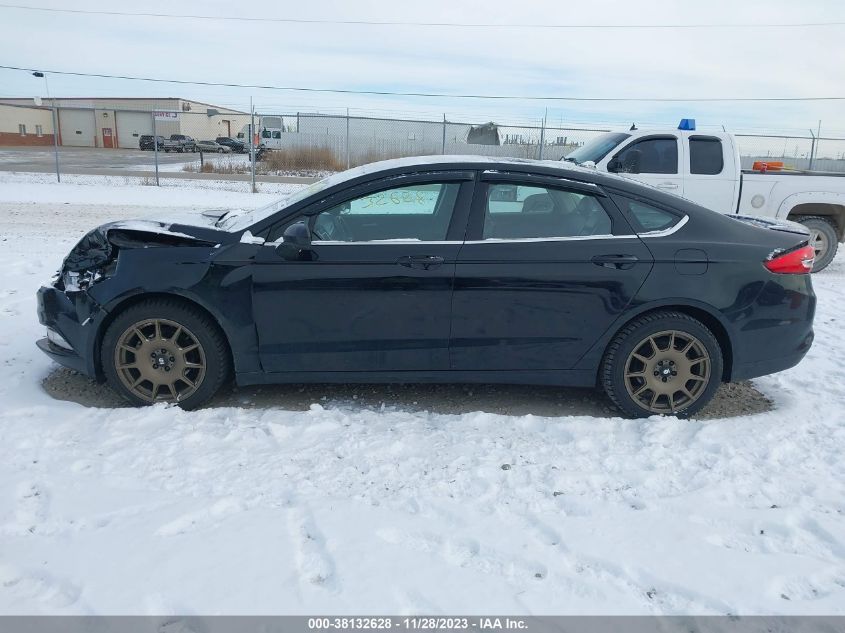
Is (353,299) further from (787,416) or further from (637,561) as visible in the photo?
(787,416)

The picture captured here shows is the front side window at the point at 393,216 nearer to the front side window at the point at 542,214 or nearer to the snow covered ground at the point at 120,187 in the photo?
the front side window at the point at 542,214

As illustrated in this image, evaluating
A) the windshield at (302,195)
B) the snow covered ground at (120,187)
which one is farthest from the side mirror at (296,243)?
the snow covered ground at (120,187)

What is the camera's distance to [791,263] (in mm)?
4059

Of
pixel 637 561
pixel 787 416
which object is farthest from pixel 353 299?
pixel 787 416

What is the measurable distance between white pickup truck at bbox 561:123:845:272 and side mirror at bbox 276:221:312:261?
18.6 ft

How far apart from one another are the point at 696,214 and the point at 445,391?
2028 mm

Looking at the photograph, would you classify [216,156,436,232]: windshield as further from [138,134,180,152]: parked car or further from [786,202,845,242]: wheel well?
[138,134,180,152]: parked car

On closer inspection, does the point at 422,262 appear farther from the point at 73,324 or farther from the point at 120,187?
the point at 120,187

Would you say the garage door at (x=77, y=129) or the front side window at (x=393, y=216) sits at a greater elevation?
the garage door at (x=77, y=129)

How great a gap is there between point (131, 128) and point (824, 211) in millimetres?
55479

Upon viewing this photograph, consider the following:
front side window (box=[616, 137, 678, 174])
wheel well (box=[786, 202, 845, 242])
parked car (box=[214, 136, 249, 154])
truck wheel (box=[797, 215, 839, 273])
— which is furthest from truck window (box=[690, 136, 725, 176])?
parked car (box=[214, 136, 249, 154])

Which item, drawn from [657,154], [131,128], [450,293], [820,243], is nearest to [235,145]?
[131,128]

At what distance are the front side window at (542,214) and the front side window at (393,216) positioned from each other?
0.28 m

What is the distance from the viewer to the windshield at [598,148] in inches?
344
